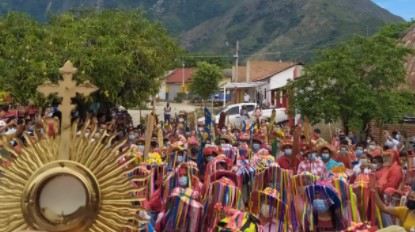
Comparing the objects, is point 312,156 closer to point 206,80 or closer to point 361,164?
point 361,164

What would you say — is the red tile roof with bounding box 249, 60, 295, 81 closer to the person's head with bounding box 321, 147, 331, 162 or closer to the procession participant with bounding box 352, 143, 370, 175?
the procession participant with bounding box 352, 143, 370, 175

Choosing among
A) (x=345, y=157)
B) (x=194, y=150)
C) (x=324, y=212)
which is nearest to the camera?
(x=324, y=212)

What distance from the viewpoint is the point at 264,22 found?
157m

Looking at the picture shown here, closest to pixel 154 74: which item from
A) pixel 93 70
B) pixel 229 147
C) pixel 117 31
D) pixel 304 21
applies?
pixel 117 31

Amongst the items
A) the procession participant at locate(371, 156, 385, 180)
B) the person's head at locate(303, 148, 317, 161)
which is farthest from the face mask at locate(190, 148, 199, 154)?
the procession participant at locate(371, 156, 385, 180)

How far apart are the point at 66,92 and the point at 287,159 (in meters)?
8.52

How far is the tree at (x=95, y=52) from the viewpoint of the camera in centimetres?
2006

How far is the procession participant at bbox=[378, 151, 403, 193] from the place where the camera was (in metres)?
10.1

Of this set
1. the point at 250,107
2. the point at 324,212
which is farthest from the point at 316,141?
the point at 250,107

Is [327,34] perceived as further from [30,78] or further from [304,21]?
[30,78]

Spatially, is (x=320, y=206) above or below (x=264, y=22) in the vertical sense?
below

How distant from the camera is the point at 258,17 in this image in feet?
531

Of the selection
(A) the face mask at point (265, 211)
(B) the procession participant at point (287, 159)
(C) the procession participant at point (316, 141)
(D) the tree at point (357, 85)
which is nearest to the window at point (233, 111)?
(D) the tree at point (357, 85)

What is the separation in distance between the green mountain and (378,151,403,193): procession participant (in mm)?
98875
